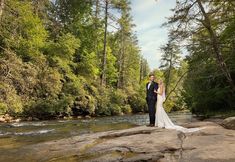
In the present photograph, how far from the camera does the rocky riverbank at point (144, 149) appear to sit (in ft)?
20.4

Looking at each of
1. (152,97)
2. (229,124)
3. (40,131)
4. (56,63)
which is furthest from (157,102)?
(56,63)

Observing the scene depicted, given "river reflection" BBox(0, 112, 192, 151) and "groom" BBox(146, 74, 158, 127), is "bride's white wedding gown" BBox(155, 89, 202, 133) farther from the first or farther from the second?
"river reflection" BBox(0, 112, 192, 151)

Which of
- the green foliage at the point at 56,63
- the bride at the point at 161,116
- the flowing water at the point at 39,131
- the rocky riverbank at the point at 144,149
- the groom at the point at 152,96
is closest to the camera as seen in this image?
the rocky riverbank at the point at 144,149

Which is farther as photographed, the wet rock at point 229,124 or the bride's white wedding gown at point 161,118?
the bride's white wedding gown at point 161,118

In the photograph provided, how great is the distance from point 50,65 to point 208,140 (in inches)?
1101

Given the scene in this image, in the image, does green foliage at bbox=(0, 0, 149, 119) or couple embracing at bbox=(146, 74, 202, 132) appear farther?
green foliage at bbox=(0, 0, 149, 119)

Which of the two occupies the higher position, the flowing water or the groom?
the groom

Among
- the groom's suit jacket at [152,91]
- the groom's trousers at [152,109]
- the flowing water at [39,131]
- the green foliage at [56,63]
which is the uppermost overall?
the green foliage at [56,63]

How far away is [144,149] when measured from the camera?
7.16m

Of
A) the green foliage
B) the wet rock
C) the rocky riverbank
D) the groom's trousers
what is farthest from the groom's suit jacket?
the green foliage

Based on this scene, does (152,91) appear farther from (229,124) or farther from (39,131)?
(39,131)

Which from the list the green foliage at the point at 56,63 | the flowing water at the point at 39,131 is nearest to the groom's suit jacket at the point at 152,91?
the flowing water at the point at 39,131

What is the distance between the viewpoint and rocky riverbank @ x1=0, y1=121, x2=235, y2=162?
245 inches

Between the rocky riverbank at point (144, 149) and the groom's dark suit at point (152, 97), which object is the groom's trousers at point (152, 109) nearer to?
the groom's dark suit at point (152, 97)
